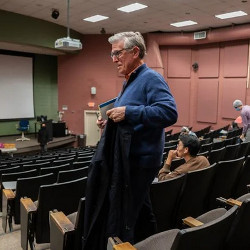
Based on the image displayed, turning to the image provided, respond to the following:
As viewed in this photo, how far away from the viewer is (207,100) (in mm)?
11141

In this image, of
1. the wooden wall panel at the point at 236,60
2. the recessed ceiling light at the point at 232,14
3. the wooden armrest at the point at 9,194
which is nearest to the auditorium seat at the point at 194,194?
the wooden armrest at the point at 9,194

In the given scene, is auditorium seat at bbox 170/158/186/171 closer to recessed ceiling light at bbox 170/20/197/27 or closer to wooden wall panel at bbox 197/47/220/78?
recessed ceiling light at bbox 170/20/197/27

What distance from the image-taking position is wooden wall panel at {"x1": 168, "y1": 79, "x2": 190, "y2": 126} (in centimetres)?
1159

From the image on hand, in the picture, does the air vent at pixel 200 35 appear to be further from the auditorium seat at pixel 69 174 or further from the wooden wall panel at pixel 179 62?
the auditorium seat at pixel 69 174

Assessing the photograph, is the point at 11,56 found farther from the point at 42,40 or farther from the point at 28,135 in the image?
the point at 28,135

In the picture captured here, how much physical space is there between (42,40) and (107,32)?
2736 mm

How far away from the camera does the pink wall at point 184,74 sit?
10.3 meters

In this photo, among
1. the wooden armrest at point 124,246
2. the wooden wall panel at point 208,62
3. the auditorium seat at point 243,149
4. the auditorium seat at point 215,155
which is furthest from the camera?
the wooden wall panel at point 208,62

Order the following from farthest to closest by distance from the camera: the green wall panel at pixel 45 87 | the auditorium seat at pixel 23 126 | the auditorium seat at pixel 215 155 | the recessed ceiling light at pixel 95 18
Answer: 1. the green wall panel at pixel 45 87
2. the auditorium seat at pixel 23 126
3. the recessed ceiling light at pixel 95 18
4. the auditorium seat at pixel 215 155

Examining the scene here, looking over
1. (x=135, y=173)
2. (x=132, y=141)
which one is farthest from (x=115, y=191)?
(x=132, y=141)

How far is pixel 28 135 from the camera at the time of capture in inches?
489

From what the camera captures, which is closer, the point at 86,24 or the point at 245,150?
the point at 245,150

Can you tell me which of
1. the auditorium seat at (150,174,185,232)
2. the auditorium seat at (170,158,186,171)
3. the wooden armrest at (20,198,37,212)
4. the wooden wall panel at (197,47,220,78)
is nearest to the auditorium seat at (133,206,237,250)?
the auditorium seat at (150,174,185,232)

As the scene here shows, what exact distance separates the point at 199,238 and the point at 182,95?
35.2 feet
